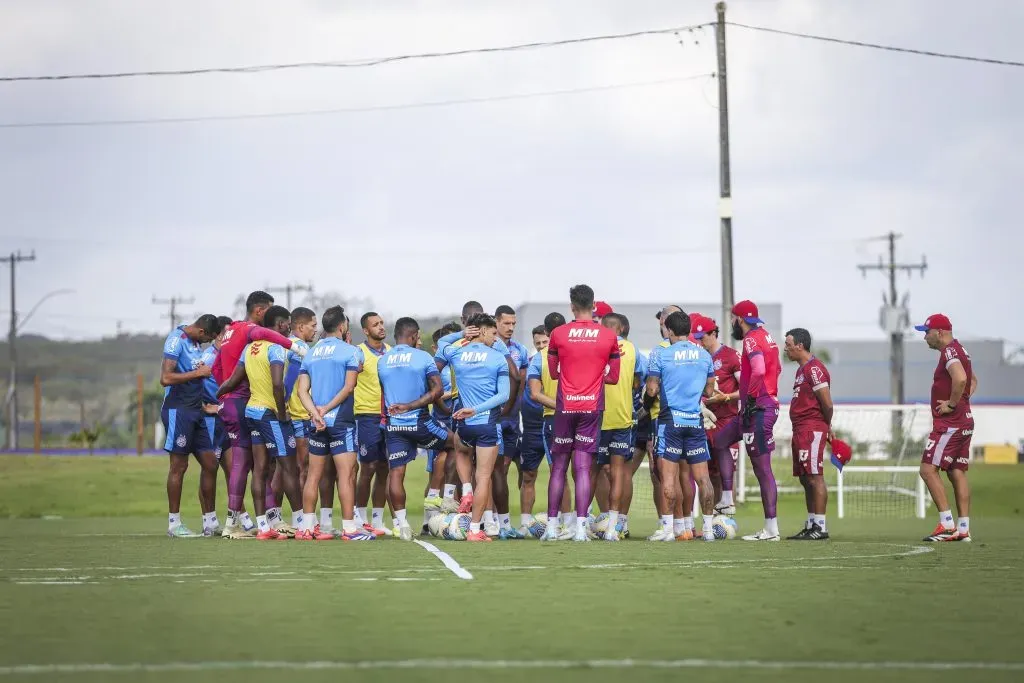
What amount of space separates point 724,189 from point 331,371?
14144 millimetres

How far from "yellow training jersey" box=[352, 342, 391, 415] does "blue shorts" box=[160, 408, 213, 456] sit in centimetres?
190

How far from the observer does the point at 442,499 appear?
1516cm

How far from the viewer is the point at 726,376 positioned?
51.5 ft

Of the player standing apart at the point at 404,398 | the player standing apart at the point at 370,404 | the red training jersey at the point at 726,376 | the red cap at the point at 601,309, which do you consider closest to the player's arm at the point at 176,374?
the player standing apart at the point at 370,404

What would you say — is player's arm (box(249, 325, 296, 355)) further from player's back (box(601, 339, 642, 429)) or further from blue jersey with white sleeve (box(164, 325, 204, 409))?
player's back (box(601, 339, 642, 429))

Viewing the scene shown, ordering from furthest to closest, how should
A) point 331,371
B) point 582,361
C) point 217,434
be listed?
point 217,434 → point 331,371 → point 582,361

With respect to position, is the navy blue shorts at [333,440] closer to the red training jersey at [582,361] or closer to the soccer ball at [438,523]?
the soccer ball at [438,523]

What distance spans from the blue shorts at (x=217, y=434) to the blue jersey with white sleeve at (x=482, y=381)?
2.77 metres

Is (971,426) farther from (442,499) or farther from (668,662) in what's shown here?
(668,662)

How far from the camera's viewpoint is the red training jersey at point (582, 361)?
13.5m

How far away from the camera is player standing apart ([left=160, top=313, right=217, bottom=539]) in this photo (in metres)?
14.9

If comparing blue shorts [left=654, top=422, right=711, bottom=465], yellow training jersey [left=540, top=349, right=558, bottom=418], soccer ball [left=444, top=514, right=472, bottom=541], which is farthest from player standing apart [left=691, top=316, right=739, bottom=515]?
soccer ball [left=444, top=514, right=472, bottom=541]

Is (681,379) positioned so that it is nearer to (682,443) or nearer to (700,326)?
(682,443)

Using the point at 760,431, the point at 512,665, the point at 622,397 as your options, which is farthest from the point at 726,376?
the point at 512,665
